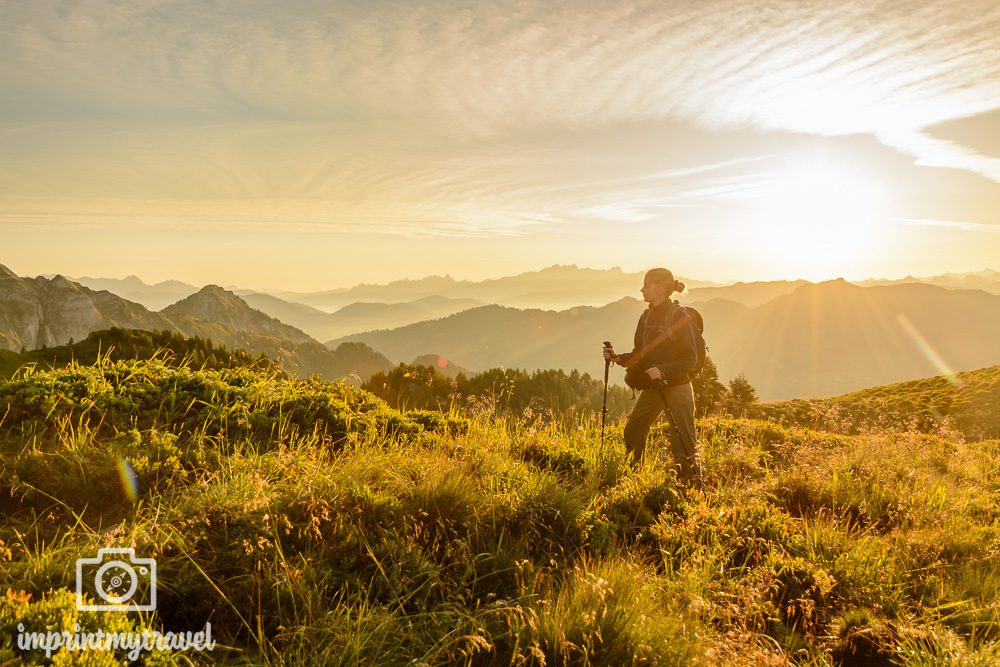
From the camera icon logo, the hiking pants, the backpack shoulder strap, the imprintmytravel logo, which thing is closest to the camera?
the imprintmytravel logo

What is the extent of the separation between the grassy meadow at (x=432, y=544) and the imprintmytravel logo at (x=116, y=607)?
0.06m

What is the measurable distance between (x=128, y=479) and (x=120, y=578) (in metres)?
1.57

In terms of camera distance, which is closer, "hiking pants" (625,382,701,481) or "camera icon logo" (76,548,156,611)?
"camera icon logo" (76,548,156,611)

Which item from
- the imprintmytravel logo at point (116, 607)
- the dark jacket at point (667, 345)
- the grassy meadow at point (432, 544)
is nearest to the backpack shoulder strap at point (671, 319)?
the dark jacket at point (667, 345)

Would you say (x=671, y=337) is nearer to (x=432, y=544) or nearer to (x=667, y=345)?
(x=667, y=345)

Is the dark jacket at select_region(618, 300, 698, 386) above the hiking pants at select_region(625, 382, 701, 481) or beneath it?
above

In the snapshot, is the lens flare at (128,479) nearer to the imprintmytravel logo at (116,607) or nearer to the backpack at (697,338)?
the imprintmytravel logo at (116,607)

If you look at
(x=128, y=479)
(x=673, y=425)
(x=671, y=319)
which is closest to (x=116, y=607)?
(x=128, y=479)

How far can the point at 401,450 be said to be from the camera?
616 cm

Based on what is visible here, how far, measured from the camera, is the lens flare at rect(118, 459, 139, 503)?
185 inches

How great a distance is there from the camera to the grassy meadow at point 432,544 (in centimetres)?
341

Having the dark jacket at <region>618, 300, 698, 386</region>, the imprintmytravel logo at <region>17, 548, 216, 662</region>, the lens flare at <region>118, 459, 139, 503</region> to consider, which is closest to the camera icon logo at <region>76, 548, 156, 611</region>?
the imprintmytravel logo at <region>17, 548, 216, 662</region>

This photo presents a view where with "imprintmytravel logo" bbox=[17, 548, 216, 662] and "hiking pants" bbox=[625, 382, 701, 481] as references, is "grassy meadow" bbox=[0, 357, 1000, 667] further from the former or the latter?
"hiking pants" bbox=[625, 382, 701, 481]

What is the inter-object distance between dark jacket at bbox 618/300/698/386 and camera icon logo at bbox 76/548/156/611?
6.17 meters
